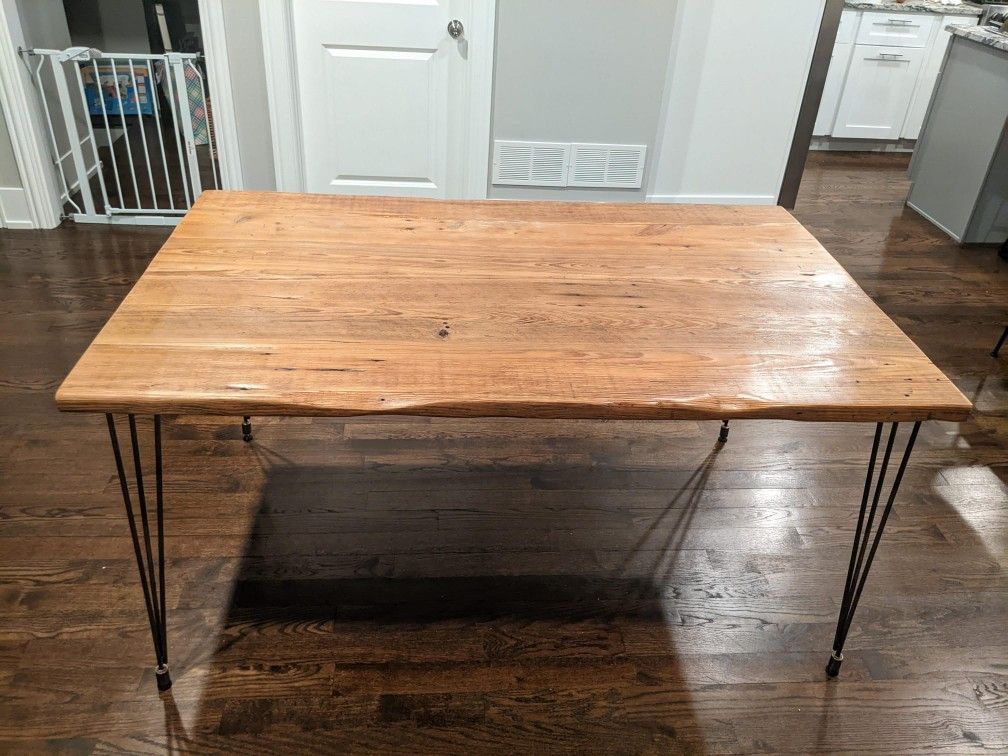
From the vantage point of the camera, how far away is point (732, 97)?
12.8 feet

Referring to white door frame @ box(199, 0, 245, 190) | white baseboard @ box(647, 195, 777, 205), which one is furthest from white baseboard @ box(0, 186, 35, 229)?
white baseboard @ box(647, 195, 777, 205)

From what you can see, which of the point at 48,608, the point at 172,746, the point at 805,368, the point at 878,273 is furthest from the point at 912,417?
the point at 878,273

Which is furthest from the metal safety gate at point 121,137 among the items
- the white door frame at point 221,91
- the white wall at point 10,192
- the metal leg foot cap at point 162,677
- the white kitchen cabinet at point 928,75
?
the white kitchen cabinet at point 928,75

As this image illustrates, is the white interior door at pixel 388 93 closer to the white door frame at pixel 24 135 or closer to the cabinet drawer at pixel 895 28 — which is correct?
the white door frame at pixel 24 135

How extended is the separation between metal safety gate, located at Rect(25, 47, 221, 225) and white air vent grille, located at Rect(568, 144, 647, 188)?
1660 millimetres

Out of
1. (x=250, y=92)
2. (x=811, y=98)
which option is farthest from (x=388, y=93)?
(x=811, y=98)

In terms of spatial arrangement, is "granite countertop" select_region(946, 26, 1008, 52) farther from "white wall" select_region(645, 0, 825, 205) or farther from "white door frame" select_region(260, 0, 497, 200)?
"white door frame" select_region(260, 0, 497, 200)

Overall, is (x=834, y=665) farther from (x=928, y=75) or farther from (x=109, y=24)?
(x=109, y=24)

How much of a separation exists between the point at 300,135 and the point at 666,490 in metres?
2.39

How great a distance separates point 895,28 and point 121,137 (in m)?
4.73

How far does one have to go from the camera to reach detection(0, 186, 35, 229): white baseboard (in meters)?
3.64

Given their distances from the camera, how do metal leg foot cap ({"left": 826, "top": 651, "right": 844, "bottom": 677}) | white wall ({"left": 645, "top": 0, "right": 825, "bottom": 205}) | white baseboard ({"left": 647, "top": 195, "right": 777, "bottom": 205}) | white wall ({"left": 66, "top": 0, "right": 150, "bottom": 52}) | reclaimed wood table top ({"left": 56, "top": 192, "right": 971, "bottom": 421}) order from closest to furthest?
reclaimed wood table top ({"left": 56, "top": 192, "right": 971, "bottom": 421})
metal leg foot cap ({"left": 826, "top": 651, "right": 844, "bottom": 677})
white wall ({"left": 645, "top": 0, "right": 825, "bottom": 205})
white baseboard ({"left": 647, "top": 195, "right": 777, "bottom": 205})
white wall ({"left": 66, "top": 0, "right": 150, "bottom": 52})

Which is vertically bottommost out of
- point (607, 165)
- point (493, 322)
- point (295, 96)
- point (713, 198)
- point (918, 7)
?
point (713, 198)

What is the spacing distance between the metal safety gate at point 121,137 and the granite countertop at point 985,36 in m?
3.58
